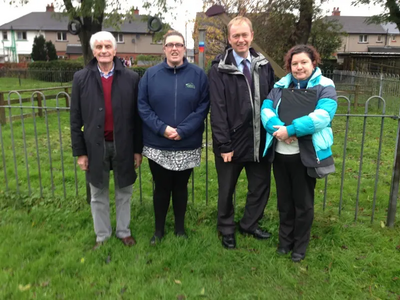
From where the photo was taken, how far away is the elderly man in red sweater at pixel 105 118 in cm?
310

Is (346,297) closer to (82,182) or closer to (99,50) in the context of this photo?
(99,50)

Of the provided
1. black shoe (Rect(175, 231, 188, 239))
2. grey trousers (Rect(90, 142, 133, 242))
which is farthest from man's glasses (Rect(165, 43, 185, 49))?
black shoe (Rect(175, 231, 188, 239))

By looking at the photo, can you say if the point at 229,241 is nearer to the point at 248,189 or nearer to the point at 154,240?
the point at 248,189

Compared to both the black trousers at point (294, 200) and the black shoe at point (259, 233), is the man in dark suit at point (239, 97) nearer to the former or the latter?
the black trousers at point (294, 200)

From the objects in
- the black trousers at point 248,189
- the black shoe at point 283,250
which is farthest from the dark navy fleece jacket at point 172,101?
the black shoe at point 283,250

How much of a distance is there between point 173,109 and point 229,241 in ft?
4.63

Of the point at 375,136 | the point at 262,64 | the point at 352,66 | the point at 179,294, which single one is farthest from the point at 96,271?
the point at 352,66

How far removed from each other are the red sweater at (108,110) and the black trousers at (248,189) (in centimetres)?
101

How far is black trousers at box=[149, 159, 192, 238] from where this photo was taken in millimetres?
3295

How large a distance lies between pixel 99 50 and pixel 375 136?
7.92 m

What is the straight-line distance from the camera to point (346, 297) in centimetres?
281

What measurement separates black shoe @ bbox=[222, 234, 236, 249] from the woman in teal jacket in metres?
0.58

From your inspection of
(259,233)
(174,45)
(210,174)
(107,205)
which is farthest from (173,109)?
(210,174)

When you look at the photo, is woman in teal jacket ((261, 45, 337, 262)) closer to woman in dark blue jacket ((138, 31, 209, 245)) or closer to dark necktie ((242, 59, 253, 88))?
dark necktie ((242, 59, 253, 88))
